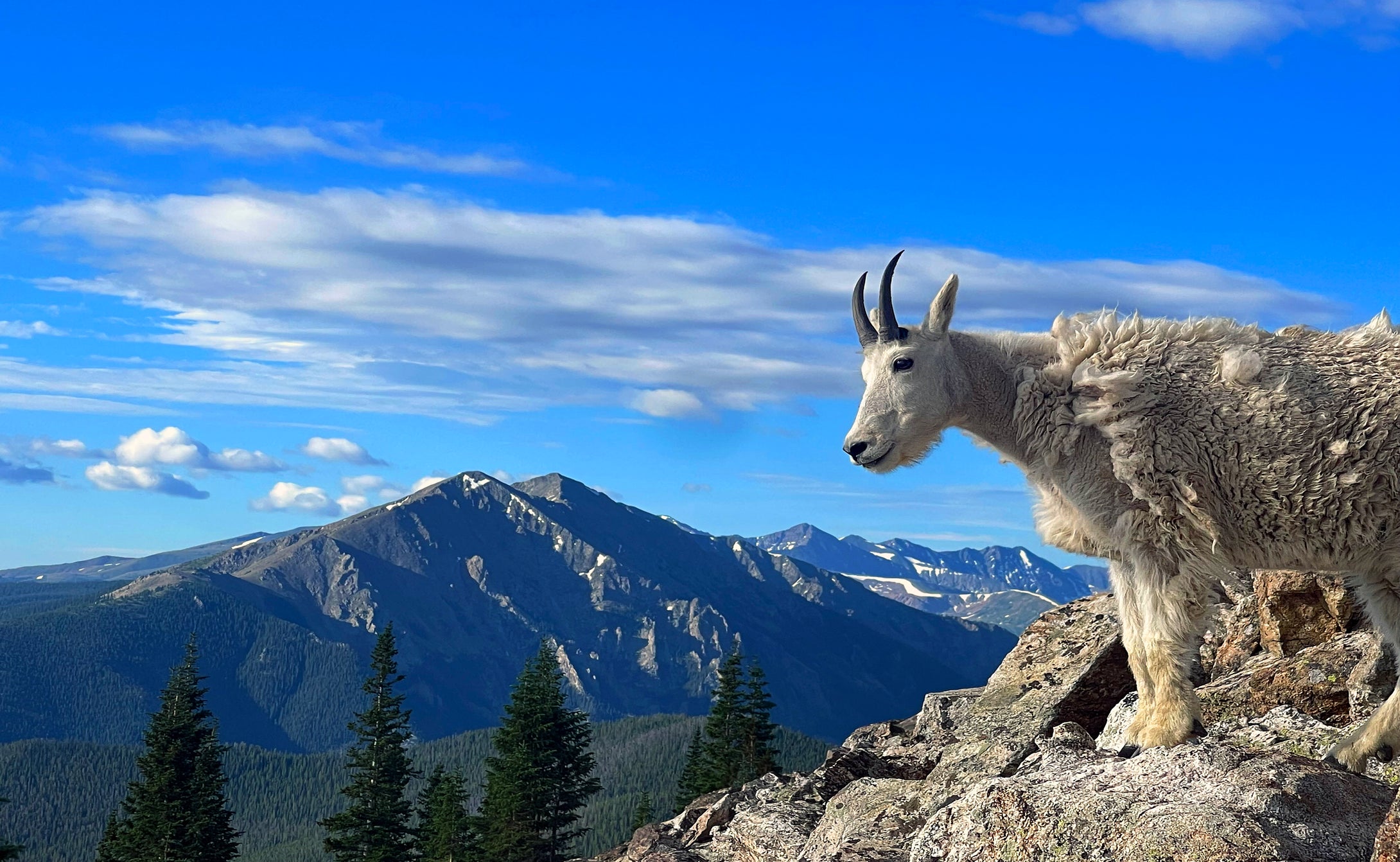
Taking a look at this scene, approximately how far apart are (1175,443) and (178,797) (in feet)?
234

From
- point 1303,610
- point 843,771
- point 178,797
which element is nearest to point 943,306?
point 1303,610

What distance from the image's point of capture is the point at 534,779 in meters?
67.3

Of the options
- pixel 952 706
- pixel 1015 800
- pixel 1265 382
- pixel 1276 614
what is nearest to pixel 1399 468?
pixel 1265 382

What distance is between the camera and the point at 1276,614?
1709 cm

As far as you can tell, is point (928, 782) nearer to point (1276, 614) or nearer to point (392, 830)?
point (1276, 614)

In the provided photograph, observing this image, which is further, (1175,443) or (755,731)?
(755,731)

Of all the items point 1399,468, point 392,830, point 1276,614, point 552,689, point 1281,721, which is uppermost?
point 1399,468

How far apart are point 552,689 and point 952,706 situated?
165 feet

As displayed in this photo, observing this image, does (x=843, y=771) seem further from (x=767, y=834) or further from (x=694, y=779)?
(x=694, y=779)

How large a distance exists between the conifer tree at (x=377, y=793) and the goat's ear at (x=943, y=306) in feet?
188

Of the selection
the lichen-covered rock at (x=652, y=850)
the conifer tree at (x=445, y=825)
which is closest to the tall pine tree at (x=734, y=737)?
the conifer tree at (x=445, y=825)

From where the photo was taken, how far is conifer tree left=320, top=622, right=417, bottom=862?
66.0 meters

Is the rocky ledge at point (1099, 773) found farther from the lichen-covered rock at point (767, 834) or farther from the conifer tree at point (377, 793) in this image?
the conifer tree at point (377, 793)

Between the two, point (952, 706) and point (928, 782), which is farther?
point (952, 706)
